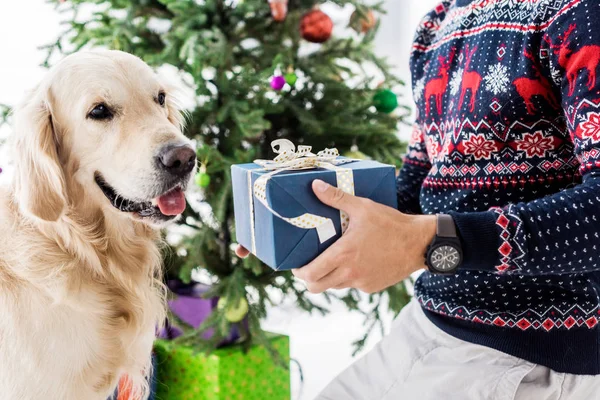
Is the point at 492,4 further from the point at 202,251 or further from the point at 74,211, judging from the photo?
the point at 202,251

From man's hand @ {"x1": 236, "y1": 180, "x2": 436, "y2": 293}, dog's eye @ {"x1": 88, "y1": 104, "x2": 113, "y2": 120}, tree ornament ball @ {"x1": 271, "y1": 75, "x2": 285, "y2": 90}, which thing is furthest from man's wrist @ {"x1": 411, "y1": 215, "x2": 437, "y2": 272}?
tree ornament ball @ {"x1": 271, "y1": 75, "x2": 285, "y2": 90}

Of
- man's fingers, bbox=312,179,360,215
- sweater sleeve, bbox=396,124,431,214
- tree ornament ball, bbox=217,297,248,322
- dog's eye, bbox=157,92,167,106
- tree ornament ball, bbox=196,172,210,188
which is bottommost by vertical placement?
tree ornament ball, bbox=217,297,248,322

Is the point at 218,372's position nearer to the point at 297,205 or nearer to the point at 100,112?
the point at 100,112

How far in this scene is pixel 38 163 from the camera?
46.1 inches

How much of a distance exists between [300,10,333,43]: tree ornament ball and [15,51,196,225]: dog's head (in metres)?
0.85

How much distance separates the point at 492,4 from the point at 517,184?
1.24ft

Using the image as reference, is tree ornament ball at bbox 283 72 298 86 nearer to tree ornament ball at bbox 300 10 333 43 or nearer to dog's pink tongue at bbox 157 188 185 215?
tree ornament ball at bbox 300 10 333 43

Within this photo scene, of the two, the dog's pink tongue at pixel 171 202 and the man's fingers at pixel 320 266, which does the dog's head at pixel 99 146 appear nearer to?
the dog's pink tongue at pixel 171 202

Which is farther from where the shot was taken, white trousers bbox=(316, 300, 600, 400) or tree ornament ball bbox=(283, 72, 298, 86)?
tree ornament ball bbox=(283, 72, 298, 86)


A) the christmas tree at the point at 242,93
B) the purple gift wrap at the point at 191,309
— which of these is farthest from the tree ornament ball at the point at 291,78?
the purple gift wrap at the point at 191,309

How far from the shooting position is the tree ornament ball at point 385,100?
2.11 metres

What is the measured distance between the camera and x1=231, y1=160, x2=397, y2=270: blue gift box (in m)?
0.88

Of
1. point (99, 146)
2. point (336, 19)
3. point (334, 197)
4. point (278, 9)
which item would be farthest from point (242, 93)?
point (334, 197)

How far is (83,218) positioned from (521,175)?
925mm
